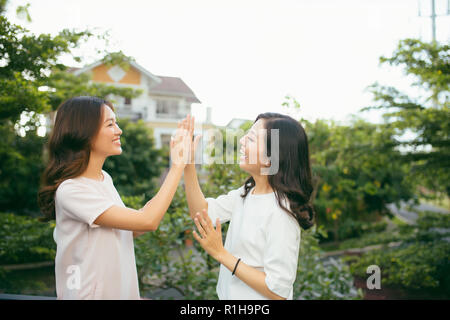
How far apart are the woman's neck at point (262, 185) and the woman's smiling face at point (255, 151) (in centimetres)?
3

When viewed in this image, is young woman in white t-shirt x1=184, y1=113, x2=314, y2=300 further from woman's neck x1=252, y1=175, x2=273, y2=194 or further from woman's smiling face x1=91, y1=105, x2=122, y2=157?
woman's smiling face x1=91, y1=105, x2=122, y2=157

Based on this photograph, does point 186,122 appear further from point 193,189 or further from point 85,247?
point 85,247

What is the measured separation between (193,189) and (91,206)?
1.58ft

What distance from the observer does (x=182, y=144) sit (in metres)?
1.43

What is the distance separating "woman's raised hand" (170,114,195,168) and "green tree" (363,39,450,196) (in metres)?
3.37

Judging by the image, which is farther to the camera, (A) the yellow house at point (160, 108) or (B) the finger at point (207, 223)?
(A) the yellow house at point (160, 108)

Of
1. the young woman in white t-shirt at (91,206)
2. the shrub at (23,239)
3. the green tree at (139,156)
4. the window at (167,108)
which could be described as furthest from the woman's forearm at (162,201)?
the window at (167,108)

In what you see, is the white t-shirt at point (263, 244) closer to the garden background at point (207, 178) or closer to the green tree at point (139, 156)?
the garden background at point (207, 178)

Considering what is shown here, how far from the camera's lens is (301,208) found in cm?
144

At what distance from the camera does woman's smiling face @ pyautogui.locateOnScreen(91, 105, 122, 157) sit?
1.39 m

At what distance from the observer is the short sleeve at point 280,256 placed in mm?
1271
